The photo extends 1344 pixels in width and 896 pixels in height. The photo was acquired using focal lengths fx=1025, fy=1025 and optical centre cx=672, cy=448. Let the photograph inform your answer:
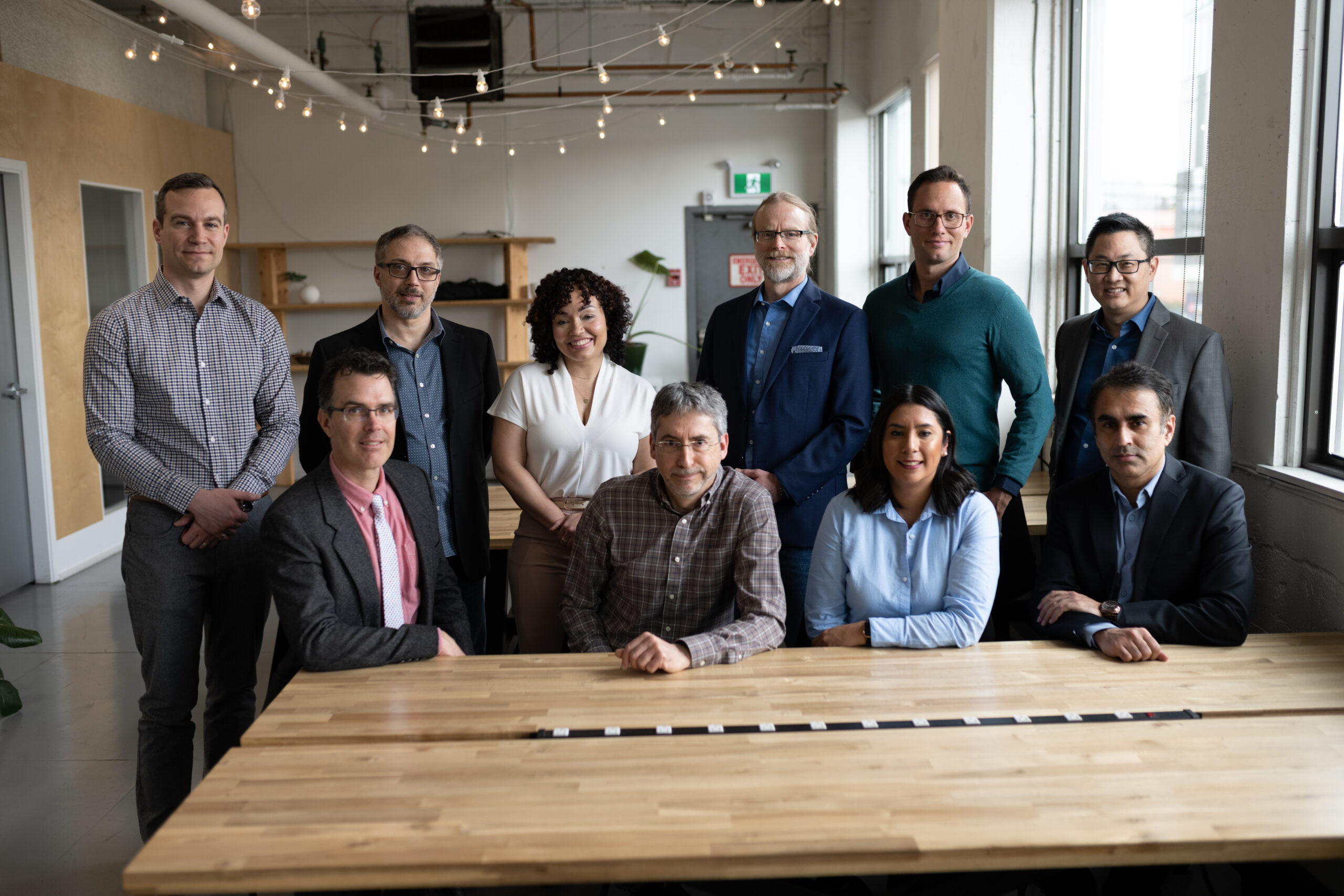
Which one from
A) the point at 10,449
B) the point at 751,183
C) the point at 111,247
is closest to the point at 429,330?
the point at 10,449

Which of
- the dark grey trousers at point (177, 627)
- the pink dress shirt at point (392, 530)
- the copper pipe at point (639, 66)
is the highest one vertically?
the copper pipe at point (639, 66)

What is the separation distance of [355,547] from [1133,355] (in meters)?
2.15

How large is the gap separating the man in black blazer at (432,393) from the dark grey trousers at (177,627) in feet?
1.13

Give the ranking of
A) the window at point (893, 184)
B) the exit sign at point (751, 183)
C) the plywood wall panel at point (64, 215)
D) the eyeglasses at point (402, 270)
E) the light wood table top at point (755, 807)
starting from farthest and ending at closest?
1. the exit sign at point (751, 183)
2. the window at point (893, 184)
3. the plywood wall panel at point (64, 215)
4. the eyeglasses at point (402, 270)
5. the light wood table top at point (755, 807)

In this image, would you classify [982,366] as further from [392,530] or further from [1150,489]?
[392,530]

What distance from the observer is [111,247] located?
652 centimetres

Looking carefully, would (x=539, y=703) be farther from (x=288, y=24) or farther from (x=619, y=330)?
(x=288, y=24)

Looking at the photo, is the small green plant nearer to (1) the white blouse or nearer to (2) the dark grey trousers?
(2) the dark grey trousers

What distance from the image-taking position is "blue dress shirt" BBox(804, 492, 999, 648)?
2391mm

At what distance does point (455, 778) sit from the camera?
164 cm

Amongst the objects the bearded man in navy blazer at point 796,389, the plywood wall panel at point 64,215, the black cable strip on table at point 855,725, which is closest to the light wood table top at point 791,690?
the black cable strip on table at point 855,725

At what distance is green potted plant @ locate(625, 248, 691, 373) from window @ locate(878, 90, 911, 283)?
71.4 inches

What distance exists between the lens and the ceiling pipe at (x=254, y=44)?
4879 mm

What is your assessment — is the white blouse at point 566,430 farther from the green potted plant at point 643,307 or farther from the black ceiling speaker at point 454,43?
the black ceiling speaker at point 454,43
